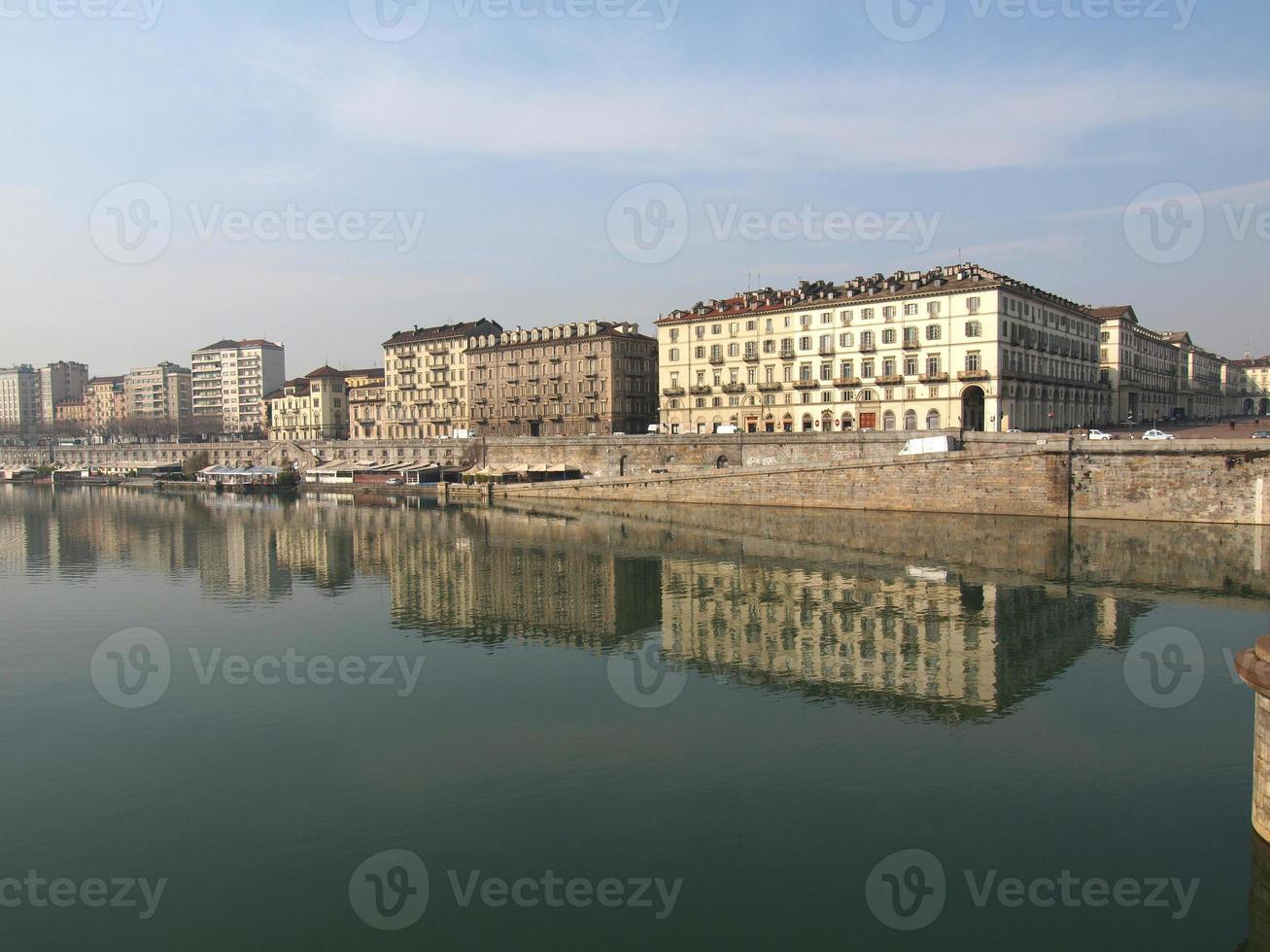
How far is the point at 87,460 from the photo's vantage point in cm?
15462

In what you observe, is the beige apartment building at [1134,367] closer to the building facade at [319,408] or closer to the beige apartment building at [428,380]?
the beige apartment building at [428,380]

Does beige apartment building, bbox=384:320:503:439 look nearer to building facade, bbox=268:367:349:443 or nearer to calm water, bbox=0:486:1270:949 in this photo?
building facade, bbox=268:367:349:443

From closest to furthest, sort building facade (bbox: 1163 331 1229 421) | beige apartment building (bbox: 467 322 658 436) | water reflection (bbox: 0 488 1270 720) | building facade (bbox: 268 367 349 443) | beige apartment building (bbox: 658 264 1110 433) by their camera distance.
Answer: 1. water reflection (bbox: 0 488 1270 720)
2. beige apartment building (bbox: 658 264 1110 433)
3. beige apartment building (bbox: 467 322 658 436)
4. building facade (bbox: 1163 331 1229 421)
5. building facade (bbox: 268 367 349 443)

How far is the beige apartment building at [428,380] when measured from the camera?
121m

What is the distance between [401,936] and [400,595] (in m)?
26.1

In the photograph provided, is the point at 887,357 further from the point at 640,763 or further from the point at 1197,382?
the point at 1197,382

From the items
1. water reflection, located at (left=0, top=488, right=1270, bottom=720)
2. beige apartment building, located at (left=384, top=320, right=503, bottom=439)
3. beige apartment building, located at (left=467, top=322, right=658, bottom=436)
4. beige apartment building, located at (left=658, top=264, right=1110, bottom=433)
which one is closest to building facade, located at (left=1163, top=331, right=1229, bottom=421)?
beige apartment building, located at (left=658, top=264, right=1110, bottom=433)

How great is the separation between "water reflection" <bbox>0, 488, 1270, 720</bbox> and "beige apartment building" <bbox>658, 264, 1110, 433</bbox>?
20.8m

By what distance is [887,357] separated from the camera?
79125 millimetres

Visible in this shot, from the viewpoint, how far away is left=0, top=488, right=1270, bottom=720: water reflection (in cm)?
2680

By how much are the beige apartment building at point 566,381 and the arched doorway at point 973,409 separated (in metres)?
42.5

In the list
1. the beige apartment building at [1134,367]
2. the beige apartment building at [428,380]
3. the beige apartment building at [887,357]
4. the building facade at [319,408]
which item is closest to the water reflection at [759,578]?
the beige apartment building at [887,357]

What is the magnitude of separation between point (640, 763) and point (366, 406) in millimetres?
Answer: 125032

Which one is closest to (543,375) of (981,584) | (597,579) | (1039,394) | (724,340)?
(724,340)
